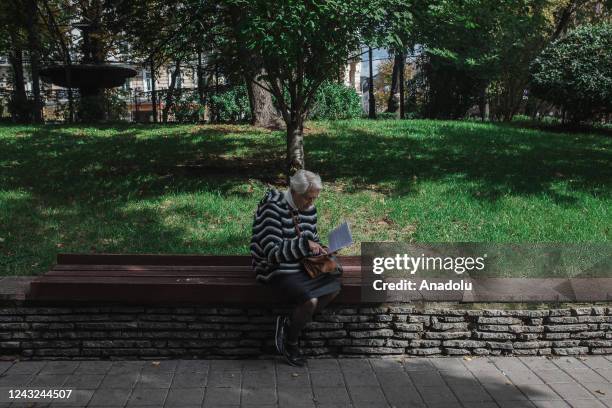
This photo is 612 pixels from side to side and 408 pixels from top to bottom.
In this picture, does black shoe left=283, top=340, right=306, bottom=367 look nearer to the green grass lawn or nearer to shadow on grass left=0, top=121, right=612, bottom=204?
the green grass lawn

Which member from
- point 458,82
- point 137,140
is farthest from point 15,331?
point 458,82

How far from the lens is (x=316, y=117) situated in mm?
18266

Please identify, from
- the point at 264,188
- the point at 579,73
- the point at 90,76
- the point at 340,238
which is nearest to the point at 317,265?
the point at 340,238

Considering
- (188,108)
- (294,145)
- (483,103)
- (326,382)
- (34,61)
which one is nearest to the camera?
(326,382)

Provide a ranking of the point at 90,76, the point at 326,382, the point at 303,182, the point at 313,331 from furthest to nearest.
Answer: the point at 90,76
the point at 313,331
the point at 303,182
the point at 326,382

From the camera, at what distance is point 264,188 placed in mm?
8375

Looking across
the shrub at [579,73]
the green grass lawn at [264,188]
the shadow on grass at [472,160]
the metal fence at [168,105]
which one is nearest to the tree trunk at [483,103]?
the shrub at [579,73]

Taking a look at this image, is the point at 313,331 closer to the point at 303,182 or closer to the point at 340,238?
the point at 340,238

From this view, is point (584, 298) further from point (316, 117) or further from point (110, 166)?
point (316, 117)

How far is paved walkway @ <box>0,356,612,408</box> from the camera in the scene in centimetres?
397

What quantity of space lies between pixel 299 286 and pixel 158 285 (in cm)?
102

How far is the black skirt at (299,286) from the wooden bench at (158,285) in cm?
10

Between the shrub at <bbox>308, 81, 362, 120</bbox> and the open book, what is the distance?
13725mm

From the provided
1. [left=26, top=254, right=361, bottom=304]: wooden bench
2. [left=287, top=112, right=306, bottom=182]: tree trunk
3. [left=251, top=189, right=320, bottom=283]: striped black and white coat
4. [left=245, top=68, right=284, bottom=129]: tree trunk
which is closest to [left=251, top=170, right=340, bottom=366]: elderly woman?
[left=251, top=189, right=320, bottom=283]: striped black and white coat
